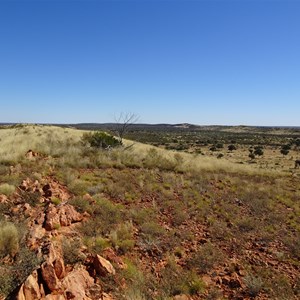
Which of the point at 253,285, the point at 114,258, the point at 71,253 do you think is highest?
the point at 71,253

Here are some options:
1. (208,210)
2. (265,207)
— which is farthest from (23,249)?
(265,207)

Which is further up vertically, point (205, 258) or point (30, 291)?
point (30, 291)

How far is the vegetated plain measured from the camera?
6441mm

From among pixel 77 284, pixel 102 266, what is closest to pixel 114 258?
pixel 102 266

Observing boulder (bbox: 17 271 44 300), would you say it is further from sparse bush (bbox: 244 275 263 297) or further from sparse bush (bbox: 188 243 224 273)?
sparse bush (bbox: 244 275 263 297)

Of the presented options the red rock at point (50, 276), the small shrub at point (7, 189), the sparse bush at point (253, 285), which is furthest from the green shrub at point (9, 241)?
the sparse bush at point (253, 285)


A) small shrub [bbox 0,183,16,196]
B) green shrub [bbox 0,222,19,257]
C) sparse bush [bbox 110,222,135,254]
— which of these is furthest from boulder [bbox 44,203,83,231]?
small shrub [bbox 0,183,16,196]

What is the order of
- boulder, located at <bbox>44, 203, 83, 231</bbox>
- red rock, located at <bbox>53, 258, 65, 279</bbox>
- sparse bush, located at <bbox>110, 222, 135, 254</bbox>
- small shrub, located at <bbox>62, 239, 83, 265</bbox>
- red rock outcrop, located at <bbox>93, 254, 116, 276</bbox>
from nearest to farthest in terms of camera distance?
red rock, located at <bbox>53, 258, 65, 279</bbox> → red rock outcrop, located at <bbox>93, 254, 116, 276</bbox> → small shrub, located at <bbox>62, 239, 83, 265</bbox> → sparse bush, located at <bbox>110, 222, 135, 254</bbox> → boulder, located at <bbox>44, 203, 83, 231</bbox>

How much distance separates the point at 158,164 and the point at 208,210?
6569mm

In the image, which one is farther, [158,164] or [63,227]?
[158,164]

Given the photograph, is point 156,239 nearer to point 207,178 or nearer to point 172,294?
point 172,294

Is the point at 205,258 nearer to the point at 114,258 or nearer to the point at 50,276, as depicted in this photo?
the point at 114,258

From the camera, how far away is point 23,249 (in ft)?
21.3

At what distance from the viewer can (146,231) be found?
877 centimetres
